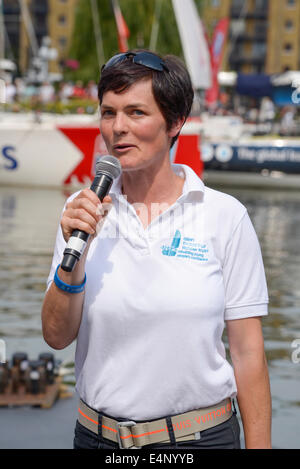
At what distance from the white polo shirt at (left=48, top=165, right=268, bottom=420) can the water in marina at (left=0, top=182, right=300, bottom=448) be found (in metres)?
2.86

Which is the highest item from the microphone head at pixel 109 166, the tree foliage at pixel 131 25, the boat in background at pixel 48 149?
the microphone head at pixel 109 166

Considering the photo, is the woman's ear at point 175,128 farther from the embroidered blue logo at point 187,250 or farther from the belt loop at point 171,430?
the belt loop at point 171,430

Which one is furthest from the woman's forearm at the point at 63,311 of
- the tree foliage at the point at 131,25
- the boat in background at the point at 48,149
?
the tree foliage at the point at 131,25

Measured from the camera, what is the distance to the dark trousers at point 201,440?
98.9 inches

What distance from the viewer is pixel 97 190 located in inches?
95.9

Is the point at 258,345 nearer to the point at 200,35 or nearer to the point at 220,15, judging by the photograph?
the point at 200,35

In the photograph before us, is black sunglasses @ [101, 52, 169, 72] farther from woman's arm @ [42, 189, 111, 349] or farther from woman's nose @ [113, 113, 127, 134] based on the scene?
woman's arm @ [42, 189, 111, 349]

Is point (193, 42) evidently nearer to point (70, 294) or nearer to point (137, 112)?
point (137, 112)

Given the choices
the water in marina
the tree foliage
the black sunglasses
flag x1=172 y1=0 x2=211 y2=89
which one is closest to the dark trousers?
the black sunglasses

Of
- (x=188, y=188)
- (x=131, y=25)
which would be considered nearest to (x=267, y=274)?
(x=188, y=188)

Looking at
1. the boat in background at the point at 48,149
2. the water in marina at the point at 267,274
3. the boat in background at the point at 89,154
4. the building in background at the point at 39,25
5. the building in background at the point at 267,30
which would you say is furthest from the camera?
the building in background at the point at 39,25

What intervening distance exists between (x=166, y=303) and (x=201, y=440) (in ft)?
1.29

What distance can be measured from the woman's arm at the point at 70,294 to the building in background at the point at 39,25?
3859 inches

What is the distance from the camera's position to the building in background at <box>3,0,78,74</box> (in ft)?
331
